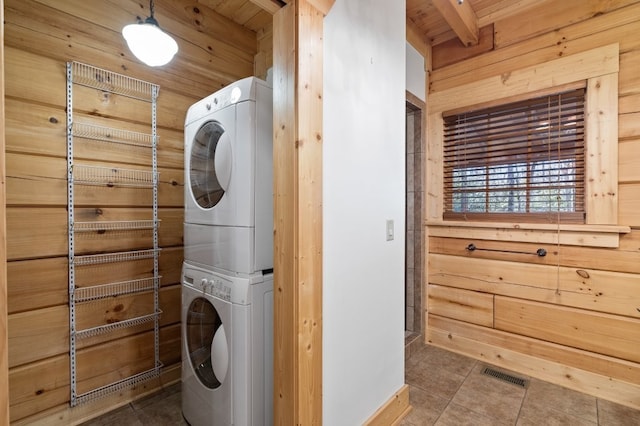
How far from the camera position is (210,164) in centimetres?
155

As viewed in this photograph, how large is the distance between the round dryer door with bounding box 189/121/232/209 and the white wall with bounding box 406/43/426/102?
1.64m

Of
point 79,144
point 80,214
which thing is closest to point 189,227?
point 80,214

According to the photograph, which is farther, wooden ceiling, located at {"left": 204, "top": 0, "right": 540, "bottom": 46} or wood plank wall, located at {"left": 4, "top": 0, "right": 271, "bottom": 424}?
wooden ceiling, located at {"left": 204, "top": 0, "right": 540, "bottom": 46}

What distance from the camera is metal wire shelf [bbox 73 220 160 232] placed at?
177cm

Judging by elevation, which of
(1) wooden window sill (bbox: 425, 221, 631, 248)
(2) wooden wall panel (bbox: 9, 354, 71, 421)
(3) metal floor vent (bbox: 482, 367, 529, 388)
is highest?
(1) wooden window sill (bbox: 425, 221, 631, 248)

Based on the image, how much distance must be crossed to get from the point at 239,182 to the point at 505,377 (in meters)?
2.27

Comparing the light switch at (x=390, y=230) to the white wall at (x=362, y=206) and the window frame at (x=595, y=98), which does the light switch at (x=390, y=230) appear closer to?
the white wall at (x=362, y=206)

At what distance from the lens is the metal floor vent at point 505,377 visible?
2119 mm

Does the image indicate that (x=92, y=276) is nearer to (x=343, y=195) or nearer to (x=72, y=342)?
(x=72, y=342)

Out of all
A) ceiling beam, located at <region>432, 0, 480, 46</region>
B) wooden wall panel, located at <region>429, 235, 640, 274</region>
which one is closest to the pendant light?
ceiling beam, located at <region>432, 0, 480, 46</region>

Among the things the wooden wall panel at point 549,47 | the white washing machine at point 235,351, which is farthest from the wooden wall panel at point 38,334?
the wooden wall panel at point 549,47

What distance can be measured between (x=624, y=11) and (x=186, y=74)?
2.85 meters

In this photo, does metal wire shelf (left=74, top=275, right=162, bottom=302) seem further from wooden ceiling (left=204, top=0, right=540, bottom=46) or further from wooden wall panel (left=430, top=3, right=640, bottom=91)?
wooden wall panel (left=430, top=3, right=640, bottom=91)

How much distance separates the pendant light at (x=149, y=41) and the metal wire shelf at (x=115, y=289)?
1.31 meters
